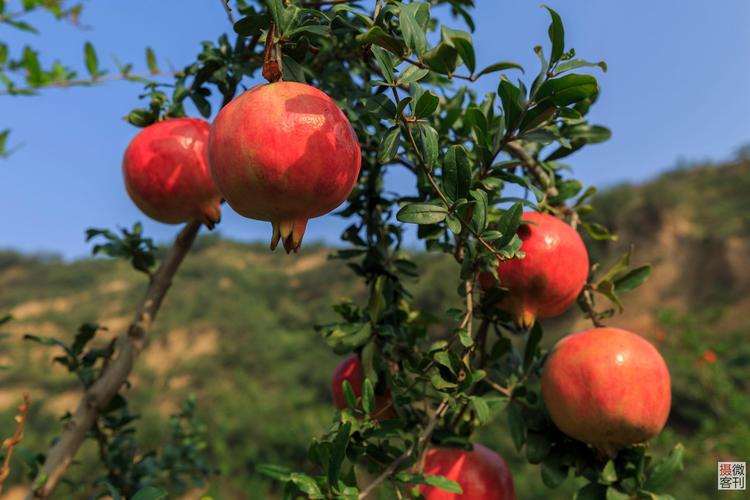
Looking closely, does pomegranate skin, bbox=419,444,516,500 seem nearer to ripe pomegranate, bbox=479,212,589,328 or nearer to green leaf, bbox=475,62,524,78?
ripe pomegranate, bbox=479,212,589,328

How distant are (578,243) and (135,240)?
0.76 metres

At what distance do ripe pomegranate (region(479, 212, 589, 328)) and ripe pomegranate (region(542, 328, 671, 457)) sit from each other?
0.25ft

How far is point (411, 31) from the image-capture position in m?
0.58

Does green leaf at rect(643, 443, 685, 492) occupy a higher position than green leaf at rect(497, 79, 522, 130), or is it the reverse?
green leaf at rect(497, 79, 522, 130)

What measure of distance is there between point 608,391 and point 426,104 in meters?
0.44

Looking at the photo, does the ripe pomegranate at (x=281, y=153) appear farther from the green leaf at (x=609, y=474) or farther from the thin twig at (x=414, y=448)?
the green leaf at (x=609, y=474)

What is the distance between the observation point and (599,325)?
86cm

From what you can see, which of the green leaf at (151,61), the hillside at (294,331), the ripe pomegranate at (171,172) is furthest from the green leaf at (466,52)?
the hillside at (294,331)

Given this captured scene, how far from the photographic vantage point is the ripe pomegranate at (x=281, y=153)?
509mm

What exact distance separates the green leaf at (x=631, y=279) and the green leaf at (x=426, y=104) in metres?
0.52

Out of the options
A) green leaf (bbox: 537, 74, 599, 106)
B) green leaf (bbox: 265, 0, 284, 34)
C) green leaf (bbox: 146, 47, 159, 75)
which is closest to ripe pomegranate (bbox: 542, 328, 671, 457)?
green leaf (bbox: 537, 74, 599, 106)

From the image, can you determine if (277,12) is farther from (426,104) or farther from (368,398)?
(368,398)

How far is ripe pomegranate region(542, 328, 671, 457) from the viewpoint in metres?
0.72

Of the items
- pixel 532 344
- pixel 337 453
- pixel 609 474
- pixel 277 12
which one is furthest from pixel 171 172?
pixel 609 474
